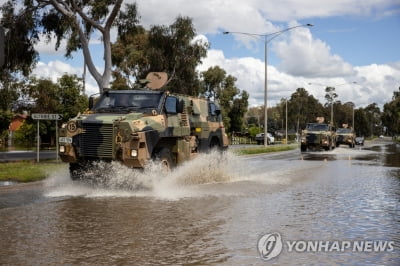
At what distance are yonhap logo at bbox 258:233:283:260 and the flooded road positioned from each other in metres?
0.07

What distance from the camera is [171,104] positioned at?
1404 centimetres

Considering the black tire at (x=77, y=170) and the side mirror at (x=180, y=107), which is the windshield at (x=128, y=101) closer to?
the side mirror at (x=180, y=107)

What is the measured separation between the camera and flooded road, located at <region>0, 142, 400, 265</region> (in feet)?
21.4

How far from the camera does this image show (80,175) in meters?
13.0

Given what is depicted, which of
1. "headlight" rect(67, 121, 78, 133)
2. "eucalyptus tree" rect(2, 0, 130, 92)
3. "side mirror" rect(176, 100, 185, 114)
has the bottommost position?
"headlight" rect(67, 121, 78, 133)

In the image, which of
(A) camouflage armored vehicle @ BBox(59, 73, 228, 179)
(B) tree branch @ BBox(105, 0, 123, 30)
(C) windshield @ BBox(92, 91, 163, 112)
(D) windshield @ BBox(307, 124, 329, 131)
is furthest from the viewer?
(D) windshield @ BBox(307, 124, 329, 131)

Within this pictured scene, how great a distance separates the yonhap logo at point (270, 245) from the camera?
6543 millimetres

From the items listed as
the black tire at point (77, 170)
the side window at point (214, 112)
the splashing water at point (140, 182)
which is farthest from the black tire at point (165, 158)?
the side window at point (214, 112)

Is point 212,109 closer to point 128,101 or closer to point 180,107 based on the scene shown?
point 180,107

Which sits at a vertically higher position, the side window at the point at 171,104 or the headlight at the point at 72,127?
the side window at the point at 171,104

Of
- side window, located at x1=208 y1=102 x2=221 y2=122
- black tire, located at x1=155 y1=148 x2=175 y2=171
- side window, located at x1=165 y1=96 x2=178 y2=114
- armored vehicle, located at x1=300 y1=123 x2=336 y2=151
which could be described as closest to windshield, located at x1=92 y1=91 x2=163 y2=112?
side window, located at x1=165 y1=96 x2=178 y2=114

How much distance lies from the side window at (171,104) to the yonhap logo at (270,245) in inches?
263

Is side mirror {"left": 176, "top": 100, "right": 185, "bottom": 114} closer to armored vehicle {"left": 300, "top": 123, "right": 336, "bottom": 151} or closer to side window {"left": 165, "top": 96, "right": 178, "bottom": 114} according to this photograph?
side window {"left": 165, "top": 96, "right": 178, "bottom": 114}

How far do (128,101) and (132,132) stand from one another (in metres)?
1.92
